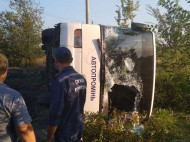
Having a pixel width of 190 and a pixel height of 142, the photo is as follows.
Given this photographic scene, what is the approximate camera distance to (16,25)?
15.2m

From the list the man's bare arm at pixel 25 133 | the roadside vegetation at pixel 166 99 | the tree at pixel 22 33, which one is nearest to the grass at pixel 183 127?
the roadside vegetation at pixel 166 99

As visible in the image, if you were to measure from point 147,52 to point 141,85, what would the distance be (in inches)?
29.9

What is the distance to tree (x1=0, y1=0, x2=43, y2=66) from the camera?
583 inches

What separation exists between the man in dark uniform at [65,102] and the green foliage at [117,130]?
1.33 metres

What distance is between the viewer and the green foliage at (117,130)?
154 inches

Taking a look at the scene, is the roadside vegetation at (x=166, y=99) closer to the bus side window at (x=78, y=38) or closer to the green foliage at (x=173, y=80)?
the green foliage at (x=173, y=80)

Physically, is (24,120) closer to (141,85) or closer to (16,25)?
(141,85)

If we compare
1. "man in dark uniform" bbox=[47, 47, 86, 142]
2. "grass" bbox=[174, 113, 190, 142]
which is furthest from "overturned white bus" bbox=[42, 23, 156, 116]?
"man in dark uniform" bbox=[47, 47, 86, 142]

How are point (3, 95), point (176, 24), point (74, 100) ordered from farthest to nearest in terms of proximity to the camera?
point (176, 24), point (74, 100), point (3, 95)

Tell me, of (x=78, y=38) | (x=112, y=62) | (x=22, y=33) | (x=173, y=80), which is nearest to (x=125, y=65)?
(x=112, y=62)

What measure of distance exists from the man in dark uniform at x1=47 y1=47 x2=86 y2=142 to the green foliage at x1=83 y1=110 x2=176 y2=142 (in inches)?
52.2

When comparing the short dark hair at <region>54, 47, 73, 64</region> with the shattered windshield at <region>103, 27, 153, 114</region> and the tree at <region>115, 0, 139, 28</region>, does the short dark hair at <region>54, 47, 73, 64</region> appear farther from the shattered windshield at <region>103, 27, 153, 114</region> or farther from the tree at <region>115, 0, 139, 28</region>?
the tree at <region>115, 0, 139, 28</region>

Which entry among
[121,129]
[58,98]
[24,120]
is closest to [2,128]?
[24,120]

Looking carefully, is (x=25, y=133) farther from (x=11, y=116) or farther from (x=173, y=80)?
(x=173, y=80)
